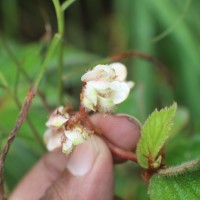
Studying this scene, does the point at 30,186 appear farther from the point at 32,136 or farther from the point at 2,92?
the point at 2,92

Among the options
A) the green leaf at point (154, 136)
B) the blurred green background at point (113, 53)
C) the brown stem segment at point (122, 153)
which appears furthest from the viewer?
the blurred green background at point (113, 53)

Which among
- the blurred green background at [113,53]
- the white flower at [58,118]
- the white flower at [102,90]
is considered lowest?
the blurred green background at [113,53]

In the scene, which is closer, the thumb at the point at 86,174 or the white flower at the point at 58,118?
the white flower at the point at 58,118

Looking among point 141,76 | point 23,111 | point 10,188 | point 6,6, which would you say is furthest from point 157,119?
point 6,6

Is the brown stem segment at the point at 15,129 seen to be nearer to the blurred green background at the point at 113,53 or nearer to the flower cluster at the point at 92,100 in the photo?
the flower cluster at the point at 92,100

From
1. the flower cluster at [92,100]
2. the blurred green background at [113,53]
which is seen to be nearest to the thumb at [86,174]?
the flower cluster at [92,100]

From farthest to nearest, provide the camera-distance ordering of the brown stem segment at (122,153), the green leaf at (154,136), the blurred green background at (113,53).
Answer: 1. the blurred green background at (113,53)
2. the brown stem segment at (122,153)
3. the green leaf at (154,136)

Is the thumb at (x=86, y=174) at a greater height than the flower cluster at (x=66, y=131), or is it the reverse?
the flower cluster at (x=66, y=131)

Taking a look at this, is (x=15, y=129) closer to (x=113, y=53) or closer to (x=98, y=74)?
(x=98, y=74)

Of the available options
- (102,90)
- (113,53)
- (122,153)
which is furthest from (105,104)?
(113,53)
